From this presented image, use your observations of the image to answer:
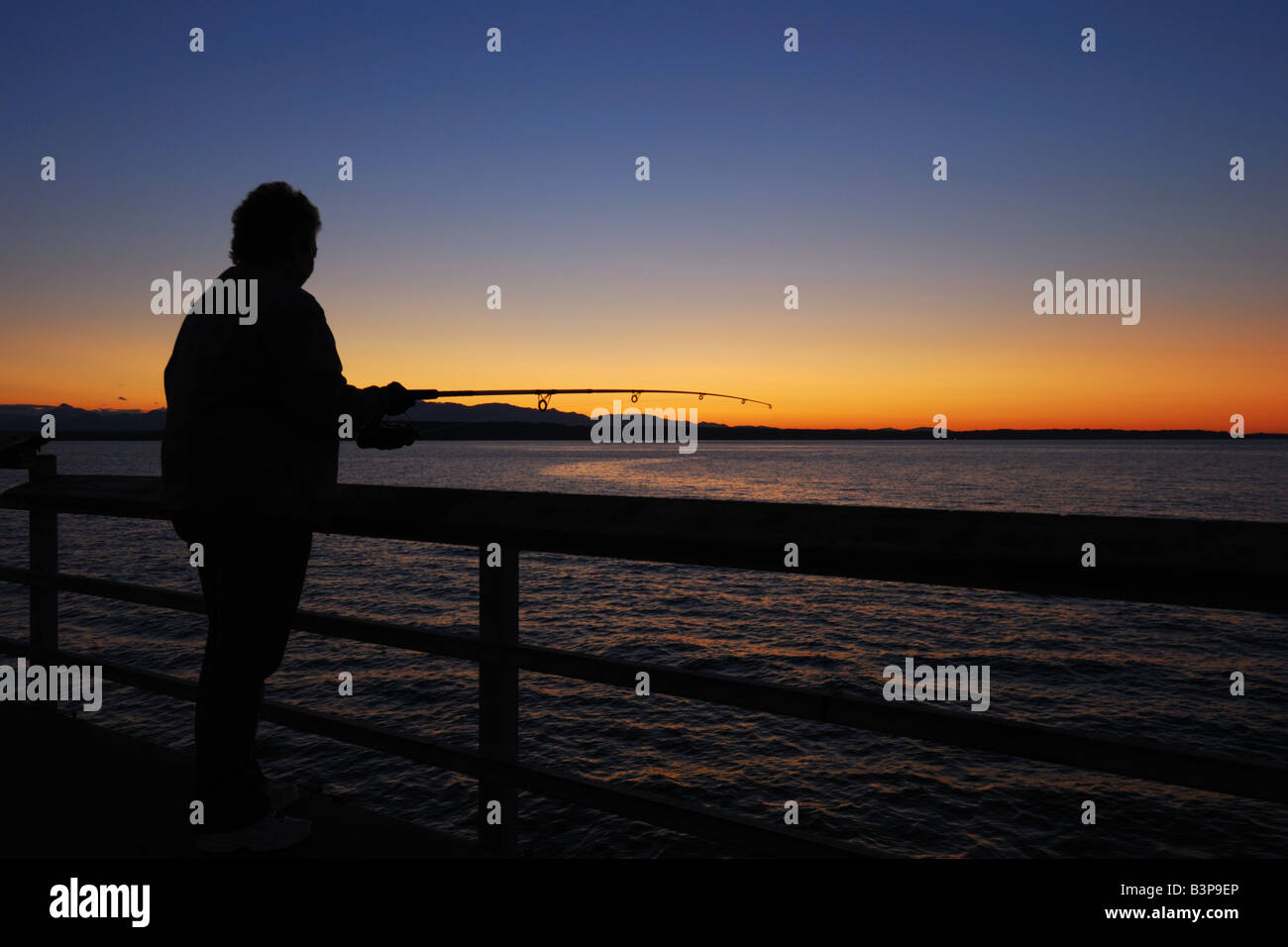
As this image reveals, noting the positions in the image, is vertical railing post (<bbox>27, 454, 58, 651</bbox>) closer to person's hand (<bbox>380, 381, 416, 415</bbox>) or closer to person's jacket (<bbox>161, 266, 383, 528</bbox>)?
person's jacket (<bbox>161, 266, 383, 528</bbox>)

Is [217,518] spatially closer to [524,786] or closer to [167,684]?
[524,786]

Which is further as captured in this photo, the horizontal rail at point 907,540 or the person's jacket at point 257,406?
the person's jacket at point 257,406

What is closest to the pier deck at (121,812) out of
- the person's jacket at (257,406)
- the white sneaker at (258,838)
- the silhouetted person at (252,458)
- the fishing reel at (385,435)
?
the white sneaker at (258,838)

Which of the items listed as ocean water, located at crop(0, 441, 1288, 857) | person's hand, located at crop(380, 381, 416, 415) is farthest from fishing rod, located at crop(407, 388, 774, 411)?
ocean water, located at crop(0, 441, 1288, 857)

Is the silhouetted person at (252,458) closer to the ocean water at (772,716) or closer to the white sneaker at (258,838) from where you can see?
the white sneaker at (258,838)

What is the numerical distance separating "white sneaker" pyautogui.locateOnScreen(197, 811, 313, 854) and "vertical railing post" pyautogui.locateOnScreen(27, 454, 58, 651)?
80.6 inches

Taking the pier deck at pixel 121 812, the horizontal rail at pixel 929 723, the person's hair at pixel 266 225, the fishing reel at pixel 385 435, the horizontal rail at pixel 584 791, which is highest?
the person's hair at pixel 266 225

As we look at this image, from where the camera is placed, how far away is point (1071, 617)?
24.0 m

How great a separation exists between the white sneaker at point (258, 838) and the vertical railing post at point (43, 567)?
205 centimetres

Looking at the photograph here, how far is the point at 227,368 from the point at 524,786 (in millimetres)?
1463

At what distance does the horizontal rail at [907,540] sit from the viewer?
1522mm

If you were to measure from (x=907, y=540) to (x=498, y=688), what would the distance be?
1359mm

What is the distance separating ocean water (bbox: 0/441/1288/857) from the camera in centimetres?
1109
